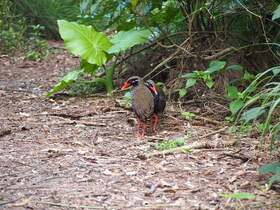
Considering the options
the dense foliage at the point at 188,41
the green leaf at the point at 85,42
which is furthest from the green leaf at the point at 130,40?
the green leaf at the point at 85,42

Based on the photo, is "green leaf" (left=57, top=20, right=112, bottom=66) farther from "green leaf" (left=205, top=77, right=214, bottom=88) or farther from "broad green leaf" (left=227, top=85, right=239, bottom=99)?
"broad green leaf" (left=227, top=85, right=239, bottom=99)

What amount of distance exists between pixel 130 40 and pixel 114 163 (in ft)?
6.48

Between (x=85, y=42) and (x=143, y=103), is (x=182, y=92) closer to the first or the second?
(x=143, y=103)

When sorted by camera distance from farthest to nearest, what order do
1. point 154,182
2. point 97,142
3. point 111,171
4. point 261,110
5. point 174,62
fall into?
point 174,62 < point 97,142 < point 111,171 < point 154,182 < point 261,110

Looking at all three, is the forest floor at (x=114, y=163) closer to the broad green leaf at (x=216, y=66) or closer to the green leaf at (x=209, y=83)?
the green leaf at (x=209, y=83)

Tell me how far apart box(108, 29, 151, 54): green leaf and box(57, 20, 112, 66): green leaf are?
0.58 ft

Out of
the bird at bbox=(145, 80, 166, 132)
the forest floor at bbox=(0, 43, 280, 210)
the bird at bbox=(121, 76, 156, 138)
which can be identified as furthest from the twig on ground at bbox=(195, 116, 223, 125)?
the bird at bbox=(121, 76, 156, 138)

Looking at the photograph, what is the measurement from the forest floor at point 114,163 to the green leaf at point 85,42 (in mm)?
477

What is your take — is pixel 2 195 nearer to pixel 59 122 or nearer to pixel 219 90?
pixel 59 122

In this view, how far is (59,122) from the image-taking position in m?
5.10

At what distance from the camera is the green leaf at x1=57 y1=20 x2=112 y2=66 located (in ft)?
19.1

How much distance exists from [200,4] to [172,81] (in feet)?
2.55

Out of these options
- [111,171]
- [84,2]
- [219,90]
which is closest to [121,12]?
[84,2]

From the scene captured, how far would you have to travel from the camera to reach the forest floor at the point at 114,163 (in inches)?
130
